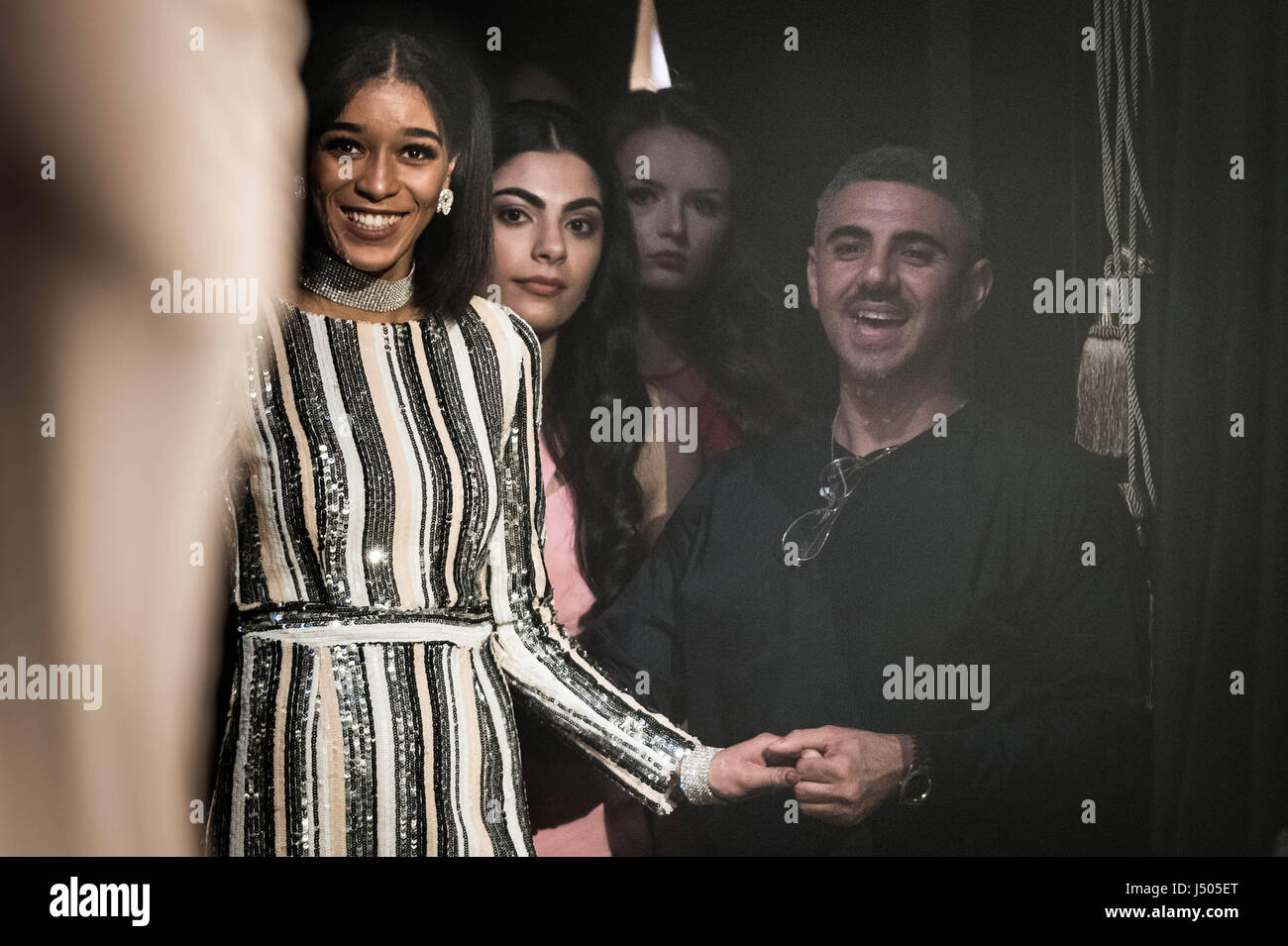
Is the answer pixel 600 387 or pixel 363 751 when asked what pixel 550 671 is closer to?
pixel 363 751

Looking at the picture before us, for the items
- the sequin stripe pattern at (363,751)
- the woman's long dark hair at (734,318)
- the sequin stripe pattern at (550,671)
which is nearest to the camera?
the sequin stripe pattern at (363,751)

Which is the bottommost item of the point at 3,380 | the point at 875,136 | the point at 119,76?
the point at 3,380

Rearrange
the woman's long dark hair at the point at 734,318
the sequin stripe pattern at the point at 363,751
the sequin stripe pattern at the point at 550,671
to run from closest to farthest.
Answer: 1. the sequin stripe pattern at the point at 363,751
2. the sequin stripe pattern at the point at 550,671
3. the woman's long dark hair at the point at 734,318

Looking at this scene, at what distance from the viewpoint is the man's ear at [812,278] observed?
2.22 metres

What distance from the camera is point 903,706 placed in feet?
7.33

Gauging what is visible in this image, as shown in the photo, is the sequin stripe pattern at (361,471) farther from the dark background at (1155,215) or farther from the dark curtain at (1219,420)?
the dark curtain at (1219,420)

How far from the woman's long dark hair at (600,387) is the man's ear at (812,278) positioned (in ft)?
1.05

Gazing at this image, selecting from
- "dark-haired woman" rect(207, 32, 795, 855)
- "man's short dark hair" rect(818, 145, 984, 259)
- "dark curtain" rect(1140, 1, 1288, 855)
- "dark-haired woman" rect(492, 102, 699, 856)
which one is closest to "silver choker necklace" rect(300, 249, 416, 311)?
"dark-haired woman" rect(207, 32, 795, 855)

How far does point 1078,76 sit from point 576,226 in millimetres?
988

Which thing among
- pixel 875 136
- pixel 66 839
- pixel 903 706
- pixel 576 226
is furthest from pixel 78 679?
pixel 875 136

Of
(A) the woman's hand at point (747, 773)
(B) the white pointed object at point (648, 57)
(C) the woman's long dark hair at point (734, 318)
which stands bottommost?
(A) the woman's hand at point (747, 773)

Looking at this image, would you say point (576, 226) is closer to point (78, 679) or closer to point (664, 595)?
point (664, 595)

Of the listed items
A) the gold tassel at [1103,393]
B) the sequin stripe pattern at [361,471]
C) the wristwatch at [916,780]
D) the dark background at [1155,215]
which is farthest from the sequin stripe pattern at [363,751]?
the gold tassel at [1103,393]

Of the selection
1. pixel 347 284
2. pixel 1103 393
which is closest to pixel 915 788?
pixel 1103 393
